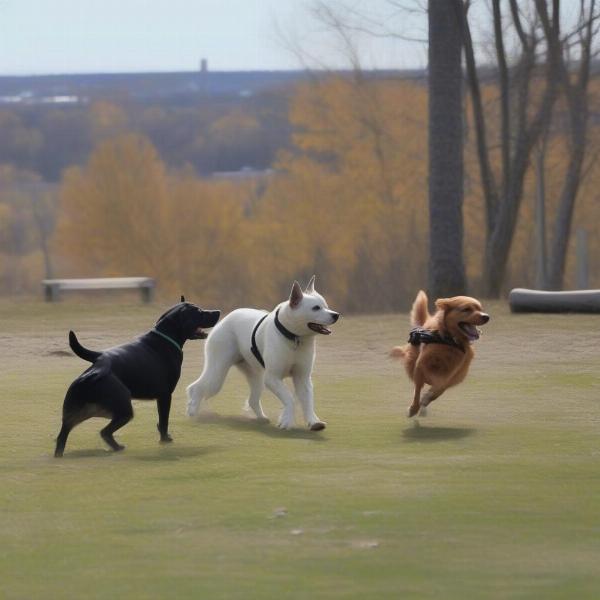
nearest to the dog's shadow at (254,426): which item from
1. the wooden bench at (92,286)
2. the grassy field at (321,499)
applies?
the grassy field at (321,499)

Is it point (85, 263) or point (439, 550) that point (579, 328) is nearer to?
point (439, 550)

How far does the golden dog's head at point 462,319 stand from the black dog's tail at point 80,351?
9.71 ft

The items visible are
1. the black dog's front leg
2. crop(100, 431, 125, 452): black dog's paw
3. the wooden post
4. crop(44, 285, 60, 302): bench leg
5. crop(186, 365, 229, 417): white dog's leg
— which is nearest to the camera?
crop(100, 431, 125, 452): black dog's paw

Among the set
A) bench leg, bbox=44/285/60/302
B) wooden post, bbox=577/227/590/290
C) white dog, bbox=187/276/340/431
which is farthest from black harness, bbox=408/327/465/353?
wooden post, bbox=577/227/590/290

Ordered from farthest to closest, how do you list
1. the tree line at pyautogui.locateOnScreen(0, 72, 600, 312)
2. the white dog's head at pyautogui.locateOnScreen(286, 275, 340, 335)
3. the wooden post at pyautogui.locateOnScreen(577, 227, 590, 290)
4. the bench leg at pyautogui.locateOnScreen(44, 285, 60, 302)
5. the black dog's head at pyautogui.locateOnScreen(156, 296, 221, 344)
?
the tree line at pyautogui.locateOnScreen(0, 72, 600, 312)
the wooden post at pyautogui.locateOnScreen(577, 227, 590, 290)
the bench leg at pyautogui.locateOnScreen(44, 285, 60, 302)
the white dog's head at pyautogui.locateOnScreen(286, 275, 340, 335)
the black dog's head at pyautogui.locateOnScreen(156, 296, 221, 344)

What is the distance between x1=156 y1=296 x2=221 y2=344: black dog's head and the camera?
12.4 m

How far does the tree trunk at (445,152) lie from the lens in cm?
2966

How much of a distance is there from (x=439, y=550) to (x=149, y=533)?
5.06ft

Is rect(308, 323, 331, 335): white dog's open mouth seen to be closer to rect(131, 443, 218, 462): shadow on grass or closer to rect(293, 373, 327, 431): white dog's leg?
rect(293, 373, 327, 431): white dog's leg

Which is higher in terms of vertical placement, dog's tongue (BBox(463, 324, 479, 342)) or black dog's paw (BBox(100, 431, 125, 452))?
dog's tongue (BBox(463, 324, 479, 342))

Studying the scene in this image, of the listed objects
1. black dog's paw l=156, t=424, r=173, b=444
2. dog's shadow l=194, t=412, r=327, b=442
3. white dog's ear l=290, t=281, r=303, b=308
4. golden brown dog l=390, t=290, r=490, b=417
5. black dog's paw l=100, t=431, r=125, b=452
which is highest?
white dog's ear l=290, t=281, r=303, b=308

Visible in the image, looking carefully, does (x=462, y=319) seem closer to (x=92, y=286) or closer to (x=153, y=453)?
(x=153, y=453)

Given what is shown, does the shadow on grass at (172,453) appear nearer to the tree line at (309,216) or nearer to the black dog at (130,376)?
the black dog at (130,376)

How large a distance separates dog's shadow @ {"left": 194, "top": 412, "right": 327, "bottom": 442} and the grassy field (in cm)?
3
